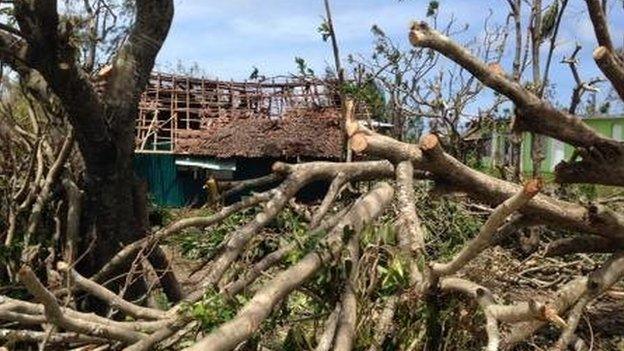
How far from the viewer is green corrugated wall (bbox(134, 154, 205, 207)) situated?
20141mm

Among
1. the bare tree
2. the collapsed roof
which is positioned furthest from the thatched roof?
the bare tree

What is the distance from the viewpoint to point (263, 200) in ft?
18.5

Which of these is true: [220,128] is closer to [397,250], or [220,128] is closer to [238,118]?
[238,118]

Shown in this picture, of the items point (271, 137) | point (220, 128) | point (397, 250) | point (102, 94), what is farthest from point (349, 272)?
point (220, 128)

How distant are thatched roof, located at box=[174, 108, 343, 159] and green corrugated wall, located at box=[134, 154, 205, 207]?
0.46m

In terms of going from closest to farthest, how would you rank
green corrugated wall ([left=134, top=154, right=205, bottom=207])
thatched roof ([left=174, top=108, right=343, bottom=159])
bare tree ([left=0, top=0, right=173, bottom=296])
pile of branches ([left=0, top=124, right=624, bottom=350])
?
pile of branches ([left=0, top=124, right=624, bottom=350]) < bare tree ([left=0, top=0, right=173, bottom=296]) < thatched roof ([left=174, top=108, right=343, bottom=159]) < green corrugated wall ([left=134, top=154, right=205, bottom=207])

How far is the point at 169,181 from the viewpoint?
20.4 meters

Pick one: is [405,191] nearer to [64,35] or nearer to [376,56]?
[64,35]

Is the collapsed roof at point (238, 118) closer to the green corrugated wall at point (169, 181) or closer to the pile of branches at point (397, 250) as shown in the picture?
the green corrugated wall at point (169, 181)

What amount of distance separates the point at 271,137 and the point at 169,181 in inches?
116

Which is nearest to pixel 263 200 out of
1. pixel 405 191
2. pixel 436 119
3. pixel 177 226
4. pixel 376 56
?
pixel 177 226

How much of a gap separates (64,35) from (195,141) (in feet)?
48.8

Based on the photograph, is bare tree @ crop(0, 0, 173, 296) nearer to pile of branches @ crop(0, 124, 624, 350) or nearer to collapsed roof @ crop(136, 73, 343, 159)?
pile of branches @ crop(0, 124, 624, 350)

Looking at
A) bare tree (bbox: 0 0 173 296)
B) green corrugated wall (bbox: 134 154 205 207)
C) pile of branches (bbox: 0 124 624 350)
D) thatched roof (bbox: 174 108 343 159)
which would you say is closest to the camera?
pile of branches (bbox: 0 124 624 350)
